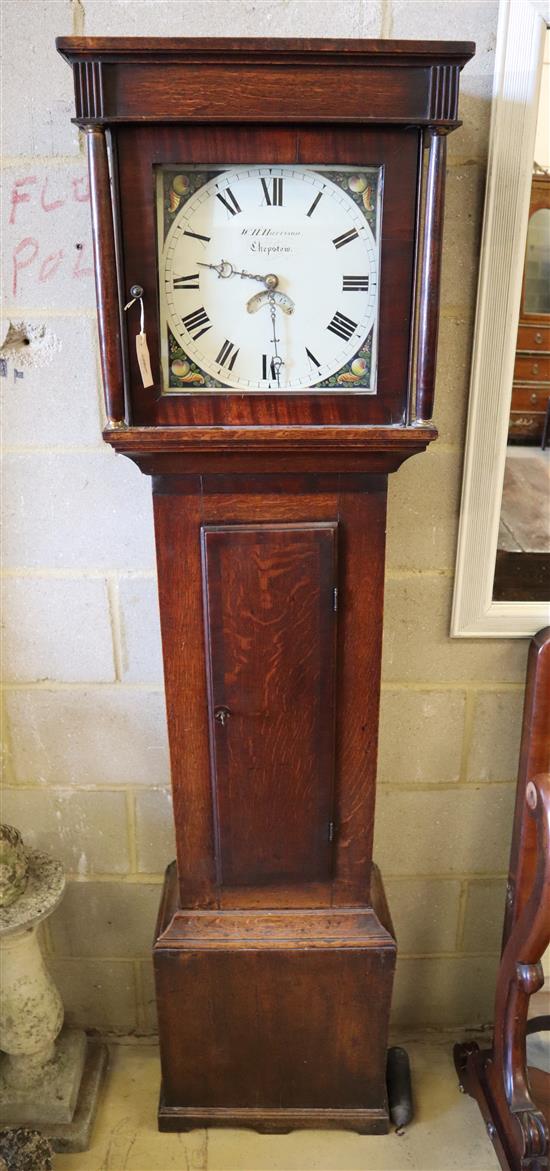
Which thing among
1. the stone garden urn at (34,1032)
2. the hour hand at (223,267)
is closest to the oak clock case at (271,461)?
the hour hand at (223,267)

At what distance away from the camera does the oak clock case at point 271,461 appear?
1.01 meters

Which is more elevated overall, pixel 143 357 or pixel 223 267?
pixel 223 267

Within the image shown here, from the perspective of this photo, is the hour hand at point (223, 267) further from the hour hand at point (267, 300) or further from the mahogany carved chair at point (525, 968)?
the mahogany carved chair at point (525, 968)

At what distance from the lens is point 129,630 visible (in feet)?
4.91

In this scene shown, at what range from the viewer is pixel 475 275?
52.2 inches

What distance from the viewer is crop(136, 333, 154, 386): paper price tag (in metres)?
1.07

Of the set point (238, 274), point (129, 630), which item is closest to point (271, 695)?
point (129, 630)

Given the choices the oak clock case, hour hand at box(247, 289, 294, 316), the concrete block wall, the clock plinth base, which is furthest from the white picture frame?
the clock plinth base

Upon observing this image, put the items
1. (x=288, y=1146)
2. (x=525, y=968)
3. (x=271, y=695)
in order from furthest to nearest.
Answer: (x=288, y=1146) → (x=525, y=968) → (x=271, y=695)

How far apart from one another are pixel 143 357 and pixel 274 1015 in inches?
43.2

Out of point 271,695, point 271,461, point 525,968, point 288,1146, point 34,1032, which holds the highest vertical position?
point 271,461

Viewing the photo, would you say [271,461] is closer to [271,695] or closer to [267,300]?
[267,300]

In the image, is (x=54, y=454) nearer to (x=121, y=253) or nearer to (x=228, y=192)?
(x=121, y=253)

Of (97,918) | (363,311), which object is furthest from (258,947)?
(363,311)
